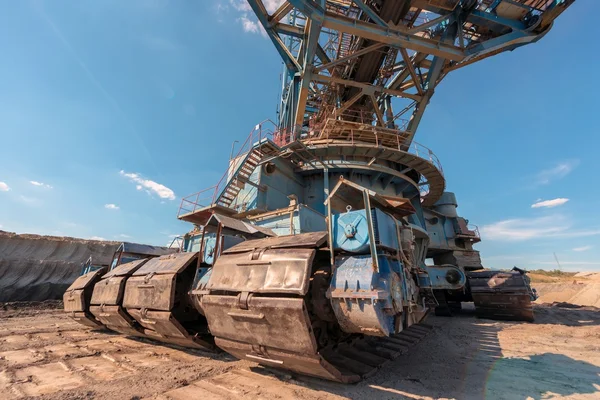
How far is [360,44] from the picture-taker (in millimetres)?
13336

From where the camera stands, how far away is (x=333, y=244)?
129 inches

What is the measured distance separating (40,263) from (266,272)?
2063cm

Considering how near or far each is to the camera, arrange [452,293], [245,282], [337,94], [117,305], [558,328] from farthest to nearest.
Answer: [337,94] < [452,293] < [558,328] < [117,305] < [245,282]

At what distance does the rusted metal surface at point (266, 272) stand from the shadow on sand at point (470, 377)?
1.44 meters

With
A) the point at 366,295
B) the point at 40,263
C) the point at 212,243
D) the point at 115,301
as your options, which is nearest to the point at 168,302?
the point at 115,301

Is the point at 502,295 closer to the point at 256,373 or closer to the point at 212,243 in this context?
the point at 256,373

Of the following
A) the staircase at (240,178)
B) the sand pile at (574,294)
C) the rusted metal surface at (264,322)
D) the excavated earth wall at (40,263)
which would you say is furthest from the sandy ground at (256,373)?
the sand pile at (574,294)

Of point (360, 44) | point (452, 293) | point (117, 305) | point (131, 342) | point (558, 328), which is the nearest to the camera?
point (117, 305)

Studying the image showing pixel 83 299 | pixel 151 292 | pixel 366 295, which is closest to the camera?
pixel 366 295

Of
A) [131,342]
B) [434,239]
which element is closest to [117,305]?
[131,342]

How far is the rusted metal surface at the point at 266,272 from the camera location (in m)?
2.81

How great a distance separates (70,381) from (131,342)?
7.32 feet

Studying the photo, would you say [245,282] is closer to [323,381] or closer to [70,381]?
[323,381]

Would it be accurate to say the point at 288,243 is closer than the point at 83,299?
Yes
